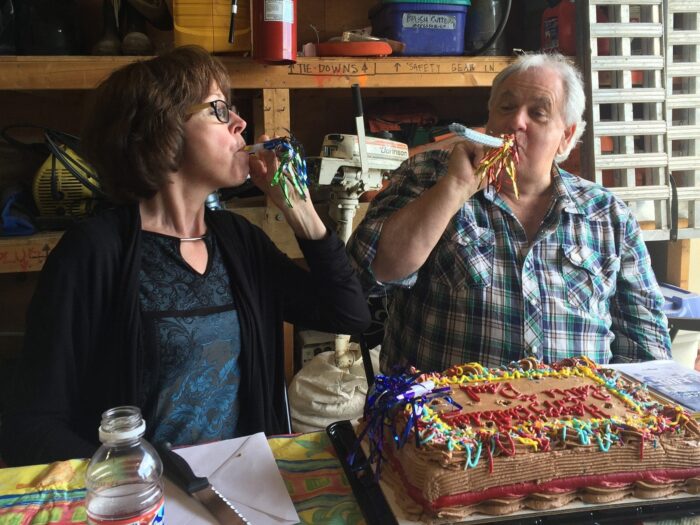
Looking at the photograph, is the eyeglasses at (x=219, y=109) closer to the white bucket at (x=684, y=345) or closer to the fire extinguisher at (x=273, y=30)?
the fire extinguisher at (x=273, y=30)

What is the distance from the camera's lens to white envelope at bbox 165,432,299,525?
32.9 inches

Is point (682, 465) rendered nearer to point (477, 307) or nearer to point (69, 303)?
point (477, 307)

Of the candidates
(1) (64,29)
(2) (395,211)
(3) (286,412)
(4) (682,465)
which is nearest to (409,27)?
(2) (395,211)

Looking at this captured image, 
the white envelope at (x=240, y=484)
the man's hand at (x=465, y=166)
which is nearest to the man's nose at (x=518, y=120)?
the man's hand at (x=465, y=166)

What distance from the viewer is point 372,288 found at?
5.52 feet

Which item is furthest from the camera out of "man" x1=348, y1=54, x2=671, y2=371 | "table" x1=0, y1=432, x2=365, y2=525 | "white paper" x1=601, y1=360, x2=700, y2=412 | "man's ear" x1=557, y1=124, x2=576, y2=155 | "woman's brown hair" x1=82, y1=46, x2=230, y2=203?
"man's ear" x1=557, y1=124, x2=576, y2=155

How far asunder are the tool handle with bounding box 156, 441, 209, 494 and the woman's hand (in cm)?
67

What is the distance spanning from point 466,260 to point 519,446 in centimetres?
78

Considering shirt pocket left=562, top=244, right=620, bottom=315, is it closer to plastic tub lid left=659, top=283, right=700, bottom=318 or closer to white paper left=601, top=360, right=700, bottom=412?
white paper left=601, top=360, right=700, bottom=412

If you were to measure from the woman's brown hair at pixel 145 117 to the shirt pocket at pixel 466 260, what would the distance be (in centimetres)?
73

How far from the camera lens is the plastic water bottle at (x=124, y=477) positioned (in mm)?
745

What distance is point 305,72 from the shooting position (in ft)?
7.86

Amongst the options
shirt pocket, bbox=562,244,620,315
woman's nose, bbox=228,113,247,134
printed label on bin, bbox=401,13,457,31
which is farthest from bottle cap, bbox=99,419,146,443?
printed label on bin, bbox=401,13,457,31

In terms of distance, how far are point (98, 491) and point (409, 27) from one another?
7.33ft
